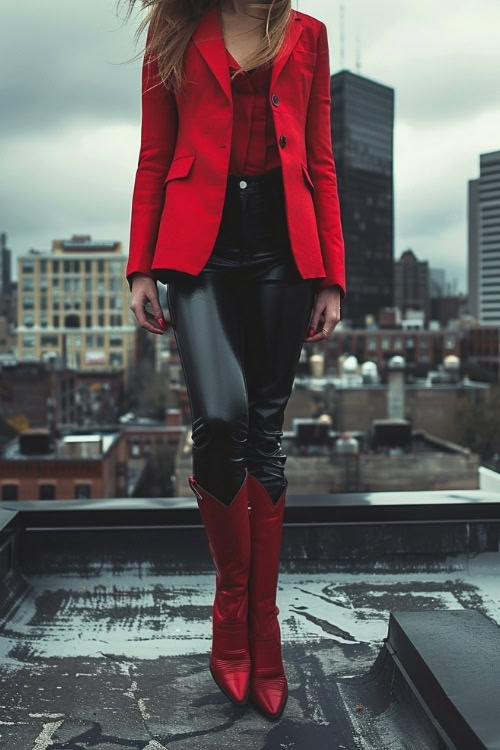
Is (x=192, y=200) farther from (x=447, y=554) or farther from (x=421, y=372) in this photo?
(x=421, y=372)

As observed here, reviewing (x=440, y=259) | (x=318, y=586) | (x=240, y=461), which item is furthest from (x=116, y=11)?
(x=440, y=259)

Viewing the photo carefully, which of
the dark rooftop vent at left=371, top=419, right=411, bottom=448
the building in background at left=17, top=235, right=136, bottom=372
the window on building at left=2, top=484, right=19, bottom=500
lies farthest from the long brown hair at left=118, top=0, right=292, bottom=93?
the building in background at left=17, top=235, right=136, bottom=372

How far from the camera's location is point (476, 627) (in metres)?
1.59

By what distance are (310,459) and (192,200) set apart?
95.5 feet

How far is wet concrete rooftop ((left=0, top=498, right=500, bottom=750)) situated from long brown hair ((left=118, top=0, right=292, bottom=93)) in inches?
47.1

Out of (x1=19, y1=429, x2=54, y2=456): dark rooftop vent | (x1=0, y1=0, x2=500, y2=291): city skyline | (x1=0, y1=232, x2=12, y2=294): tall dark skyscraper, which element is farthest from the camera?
(x1=0, y1=232, x2=12, y2=294): tall dark skyscraper

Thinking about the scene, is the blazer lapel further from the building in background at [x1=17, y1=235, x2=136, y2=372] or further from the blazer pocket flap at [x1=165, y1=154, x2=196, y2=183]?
the building in background at [x1=17, y1=235, x2=136, y2=372]

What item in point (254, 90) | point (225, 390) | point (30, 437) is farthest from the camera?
point (30, 437)

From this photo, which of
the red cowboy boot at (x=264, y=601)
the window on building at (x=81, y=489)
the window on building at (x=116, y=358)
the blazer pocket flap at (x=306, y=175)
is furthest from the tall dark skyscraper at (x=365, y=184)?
the window on building at (x=116, y=358)

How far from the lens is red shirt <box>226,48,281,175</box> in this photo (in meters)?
1.58

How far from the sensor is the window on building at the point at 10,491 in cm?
2703

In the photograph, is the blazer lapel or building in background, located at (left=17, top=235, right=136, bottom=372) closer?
the blazer lapel

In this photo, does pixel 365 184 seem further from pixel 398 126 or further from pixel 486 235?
pixel 486 235

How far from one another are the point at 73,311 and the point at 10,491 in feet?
155
